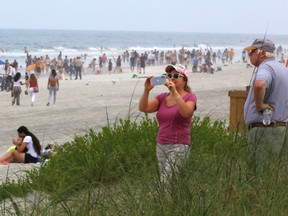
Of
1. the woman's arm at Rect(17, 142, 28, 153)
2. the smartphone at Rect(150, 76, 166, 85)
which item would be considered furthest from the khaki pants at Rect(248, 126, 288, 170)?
the woman's arm at Rect(17, 142, 28, 153)

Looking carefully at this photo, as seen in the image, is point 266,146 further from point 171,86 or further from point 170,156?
point 171,86

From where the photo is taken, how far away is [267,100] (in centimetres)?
596

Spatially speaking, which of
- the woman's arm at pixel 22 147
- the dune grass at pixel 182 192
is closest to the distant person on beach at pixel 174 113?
the dune grass at pixel 182 192

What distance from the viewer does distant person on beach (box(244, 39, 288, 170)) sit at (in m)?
5.78

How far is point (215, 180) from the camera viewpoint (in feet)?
15.5

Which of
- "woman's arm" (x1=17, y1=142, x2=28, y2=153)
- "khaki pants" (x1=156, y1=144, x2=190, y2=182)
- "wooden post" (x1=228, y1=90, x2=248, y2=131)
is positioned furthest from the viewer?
"woman's arm" (x1=17, y1=142, x2=28, y2=153)

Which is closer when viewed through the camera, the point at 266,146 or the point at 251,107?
the point at 266,146

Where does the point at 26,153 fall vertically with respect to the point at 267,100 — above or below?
below

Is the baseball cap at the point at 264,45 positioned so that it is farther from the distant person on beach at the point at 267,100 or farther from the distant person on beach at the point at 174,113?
the distant person on beach at the point at 174,113

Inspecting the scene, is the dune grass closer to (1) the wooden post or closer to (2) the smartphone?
(2) the smartphone

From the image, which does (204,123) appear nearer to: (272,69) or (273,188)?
(272,69)

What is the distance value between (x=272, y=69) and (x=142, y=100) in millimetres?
1096

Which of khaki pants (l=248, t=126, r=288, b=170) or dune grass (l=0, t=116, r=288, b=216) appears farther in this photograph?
khaki pants (l=248, t=126, r=288, b=170)

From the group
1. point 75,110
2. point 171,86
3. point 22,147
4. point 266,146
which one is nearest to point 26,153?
point 22,147
